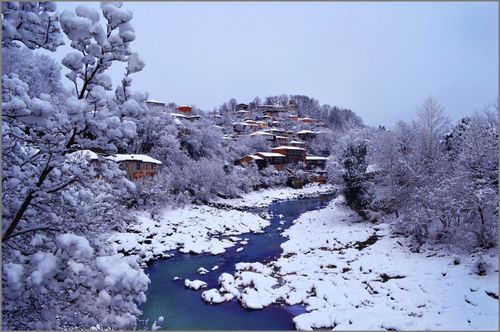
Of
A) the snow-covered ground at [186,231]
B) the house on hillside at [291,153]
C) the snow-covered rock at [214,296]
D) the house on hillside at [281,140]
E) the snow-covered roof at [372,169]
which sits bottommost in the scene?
the snow-covered rock at [214,296]

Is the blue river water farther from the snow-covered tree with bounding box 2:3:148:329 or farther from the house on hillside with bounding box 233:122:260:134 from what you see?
the house on hillside with bounding box 233:122:260:134

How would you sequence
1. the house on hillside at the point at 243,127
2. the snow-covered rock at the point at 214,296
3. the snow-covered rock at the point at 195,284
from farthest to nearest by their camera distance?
the house on hillside at the point at 243,127 < the snow-covered rock at the point at 195,284 < the snow-covered rock at the point at 214,296

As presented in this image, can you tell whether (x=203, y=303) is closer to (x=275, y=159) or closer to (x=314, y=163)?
(x=275, y=159)

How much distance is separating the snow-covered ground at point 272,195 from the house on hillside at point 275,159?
6.61m

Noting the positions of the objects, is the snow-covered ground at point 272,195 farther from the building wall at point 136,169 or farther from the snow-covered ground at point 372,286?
the snow-covered ground at point 372,286

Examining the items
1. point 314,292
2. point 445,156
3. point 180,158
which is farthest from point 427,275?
point 180,158

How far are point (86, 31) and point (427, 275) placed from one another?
1668 cm

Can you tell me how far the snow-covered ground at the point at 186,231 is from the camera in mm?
22647

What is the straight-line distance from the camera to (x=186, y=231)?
27.2m

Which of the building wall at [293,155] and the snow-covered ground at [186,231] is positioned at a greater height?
the building wall at [293,155]

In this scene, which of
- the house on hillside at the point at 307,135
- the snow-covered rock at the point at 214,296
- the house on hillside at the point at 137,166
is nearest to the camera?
the snow-covered rock at the point at 214,296

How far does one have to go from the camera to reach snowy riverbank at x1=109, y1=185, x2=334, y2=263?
74.1 feet

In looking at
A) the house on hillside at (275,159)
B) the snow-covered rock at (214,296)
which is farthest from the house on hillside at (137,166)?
the house on hillside at (275,159)

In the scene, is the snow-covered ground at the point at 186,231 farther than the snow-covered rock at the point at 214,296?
Yes
